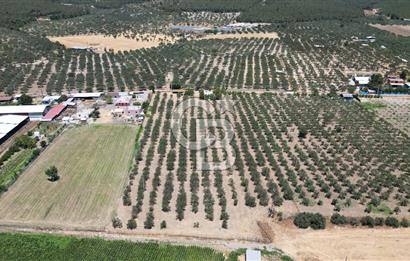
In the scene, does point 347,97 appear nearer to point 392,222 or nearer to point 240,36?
point 392,222

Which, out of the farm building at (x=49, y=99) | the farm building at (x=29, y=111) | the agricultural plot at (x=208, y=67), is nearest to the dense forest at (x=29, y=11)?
the agricultural plot at (x=208, y=67)

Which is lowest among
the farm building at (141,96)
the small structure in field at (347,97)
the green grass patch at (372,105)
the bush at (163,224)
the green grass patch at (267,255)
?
the green grass patch at (372,105)

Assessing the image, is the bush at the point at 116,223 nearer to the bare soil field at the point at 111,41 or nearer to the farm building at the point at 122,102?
the farm building at the point at 122,102

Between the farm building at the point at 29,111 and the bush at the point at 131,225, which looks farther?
the farm building at the point at 29,111

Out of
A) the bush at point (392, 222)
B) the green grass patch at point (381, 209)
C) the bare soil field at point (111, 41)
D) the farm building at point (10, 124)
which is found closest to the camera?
the bush at point (392, 222)

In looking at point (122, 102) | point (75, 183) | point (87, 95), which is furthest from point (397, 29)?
point (75, 183)

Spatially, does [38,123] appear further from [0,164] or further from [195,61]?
[195,61]

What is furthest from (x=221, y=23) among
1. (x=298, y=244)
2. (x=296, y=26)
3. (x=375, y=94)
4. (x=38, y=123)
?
(x=298, y=244)

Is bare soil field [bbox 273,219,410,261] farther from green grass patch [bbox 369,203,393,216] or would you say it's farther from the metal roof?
the metal roof
